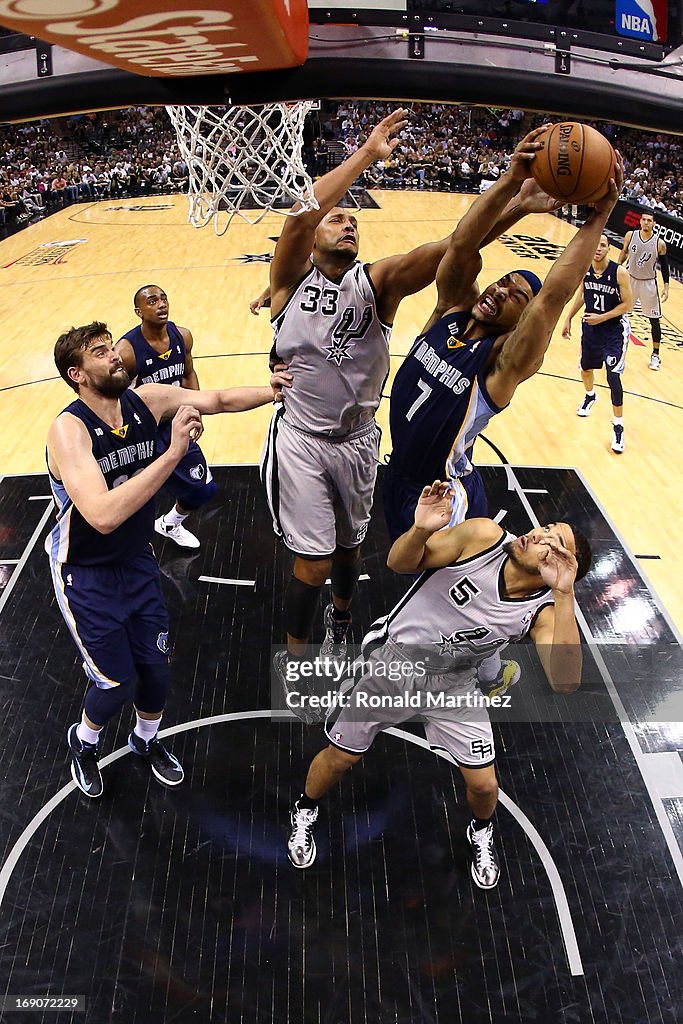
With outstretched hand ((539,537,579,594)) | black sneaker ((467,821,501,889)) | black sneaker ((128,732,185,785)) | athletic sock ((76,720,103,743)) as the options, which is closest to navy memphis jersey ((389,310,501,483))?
outstretched hand ((539,537,579,594))

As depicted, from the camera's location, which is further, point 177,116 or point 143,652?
point 177,116

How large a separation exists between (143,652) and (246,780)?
→ 0.82 m

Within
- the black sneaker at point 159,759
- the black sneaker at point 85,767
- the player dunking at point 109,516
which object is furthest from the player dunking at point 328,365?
the black sneaker at point 85,767

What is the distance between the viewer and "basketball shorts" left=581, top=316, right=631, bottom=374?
7.14 m

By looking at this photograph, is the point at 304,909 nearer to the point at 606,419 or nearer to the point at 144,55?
the point at 144,55

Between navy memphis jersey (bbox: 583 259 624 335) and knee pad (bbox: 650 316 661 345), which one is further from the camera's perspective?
knee pad (bbox: 650 316 661 345)

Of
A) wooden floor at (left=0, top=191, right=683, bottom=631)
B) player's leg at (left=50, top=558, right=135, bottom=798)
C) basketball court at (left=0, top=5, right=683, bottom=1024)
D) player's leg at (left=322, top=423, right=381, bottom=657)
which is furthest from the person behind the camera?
wooden floor at (left=0, top=191, right=683, bottom=631)

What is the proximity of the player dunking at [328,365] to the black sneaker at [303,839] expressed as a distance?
3.39ft

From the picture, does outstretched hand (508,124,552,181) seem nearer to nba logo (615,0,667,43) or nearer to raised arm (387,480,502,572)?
nba logo (615,0,667,43)

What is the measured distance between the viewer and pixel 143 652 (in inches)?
138

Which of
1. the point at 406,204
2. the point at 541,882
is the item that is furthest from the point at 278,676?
the point at 406,204

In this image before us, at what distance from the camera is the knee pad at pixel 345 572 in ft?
14.4

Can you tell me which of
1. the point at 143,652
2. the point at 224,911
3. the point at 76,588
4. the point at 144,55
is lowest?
the point at 224,911

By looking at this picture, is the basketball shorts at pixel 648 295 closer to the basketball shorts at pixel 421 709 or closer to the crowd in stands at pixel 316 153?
the basketball shorts at pixel 421 709
